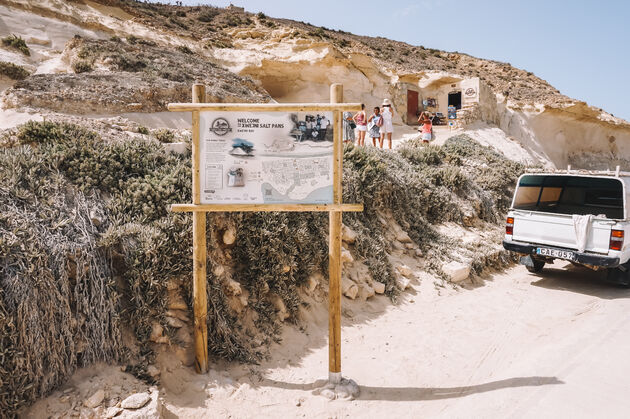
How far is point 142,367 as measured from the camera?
380cm

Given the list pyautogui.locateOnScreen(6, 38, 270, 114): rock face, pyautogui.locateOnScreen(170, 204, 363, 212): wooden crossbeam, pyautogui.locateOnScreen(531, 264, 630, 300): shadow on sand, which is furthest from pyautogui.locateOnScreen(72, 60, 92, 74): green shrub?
pyautogui.locateOnScreen(531, 264, 630, 300): shadow on sand

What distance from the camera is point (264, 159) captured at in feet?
13.1

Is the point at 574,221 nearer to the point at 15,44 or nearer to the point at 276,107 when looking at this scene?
the point at 276,107

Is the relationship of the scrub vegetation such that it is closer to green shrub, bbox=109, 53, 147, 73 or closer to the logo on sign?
the logo on sign

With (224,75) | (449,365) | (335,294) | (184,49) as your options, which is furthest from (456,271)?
(184,49)

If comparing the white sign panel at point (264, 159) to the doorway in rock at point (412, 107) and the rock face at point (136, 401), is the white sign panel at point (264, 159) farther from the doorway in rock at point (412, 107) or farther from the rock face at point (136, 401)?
the doorway in rock at point (412, 107)

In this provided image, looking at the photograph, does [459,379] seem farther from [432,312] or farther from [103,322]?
[103,322]

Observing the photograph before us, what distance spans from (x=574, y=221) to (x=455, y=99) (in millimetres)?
19957

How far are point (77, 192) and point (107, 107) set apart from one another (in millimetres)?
8380

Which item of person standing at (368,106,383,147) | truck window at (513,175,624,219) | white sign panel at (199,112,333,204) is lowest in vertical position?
truck window at (513,175,624,219)

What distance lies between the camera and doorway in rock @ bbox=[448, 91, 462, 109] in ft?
80.7

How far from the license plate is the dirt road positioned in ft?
2.50

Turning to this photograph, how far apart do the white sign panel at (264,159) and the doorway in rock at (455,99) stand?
76.6ft

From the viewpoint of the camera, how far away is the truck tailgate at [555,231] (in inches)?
262
